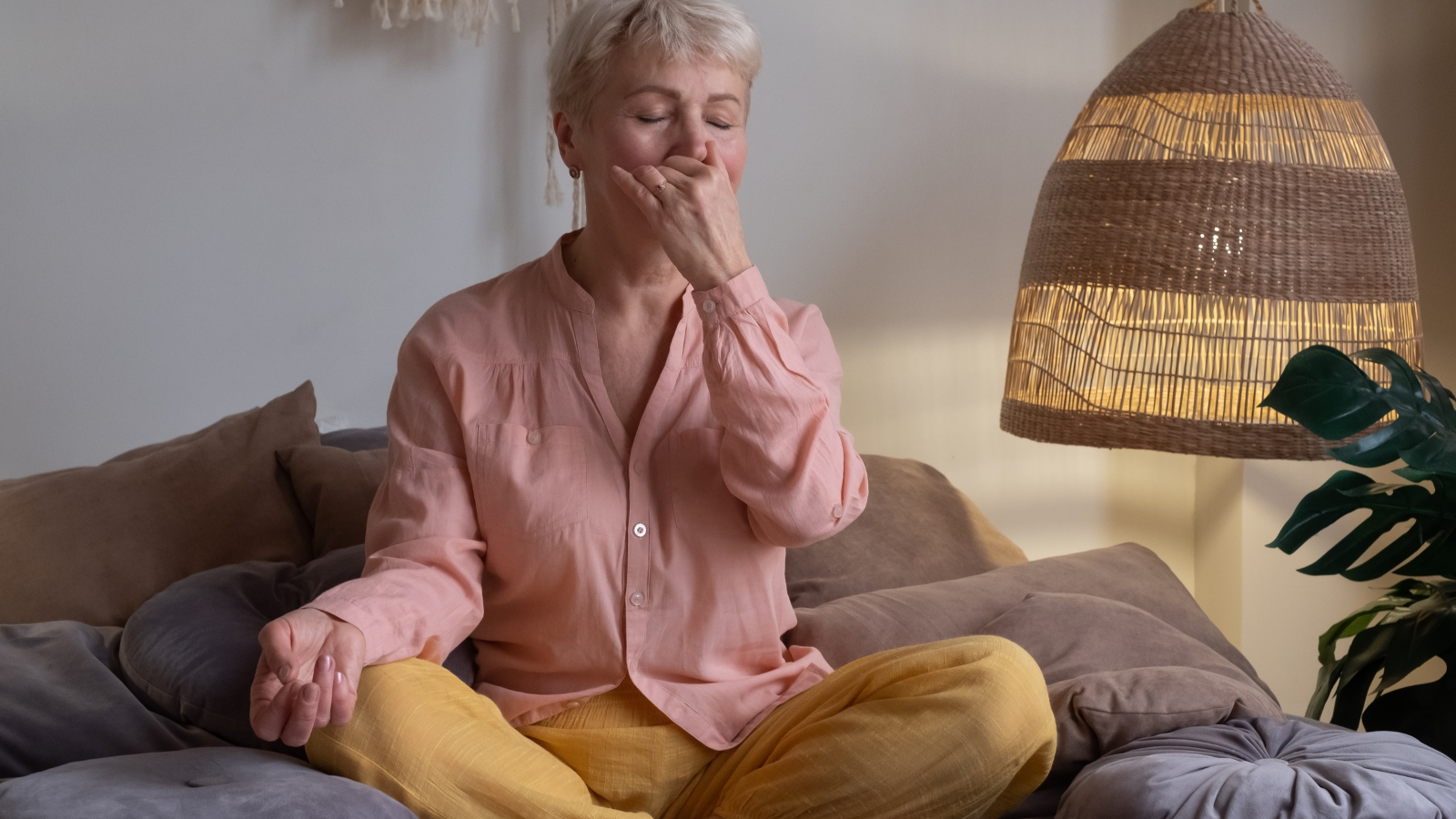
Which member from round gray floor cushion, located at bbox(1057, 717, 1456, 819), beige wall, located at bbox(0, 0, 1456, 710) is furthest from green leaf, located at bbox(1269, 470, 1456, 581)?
beige wall, located at bbox(0, 0, 1456, 710)

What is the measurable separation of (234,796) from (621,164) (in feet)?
2.36

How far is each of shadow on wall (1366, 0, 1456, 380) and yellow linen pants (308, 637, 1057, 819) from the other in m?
1.57

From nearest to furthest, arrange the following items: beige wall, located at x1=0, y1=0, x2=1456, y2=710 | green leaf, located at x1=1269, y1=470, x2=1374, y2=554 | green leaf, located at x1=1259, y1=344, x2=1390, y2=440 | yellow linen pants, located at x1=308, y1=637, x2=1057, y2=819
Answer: yellow linen pants, located at x1=308, y1=637, x2=1057, y2=819 → green leaf, located at x1=1259, y1=344, x2=1390, y2=440 → green leaf, located at x1=1269, y1=470, x2=1374, y2=554 → beige wall, located at x1=0, y1=0, x2=1456, y2=710

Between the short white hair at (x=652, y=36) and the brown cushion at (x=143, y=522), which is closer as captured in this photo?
the short white hair at (x=652, y=36)

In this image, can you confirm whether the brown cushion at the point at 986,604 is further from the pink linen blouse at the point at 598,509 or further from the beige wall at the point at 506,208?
the beige wall at the point at 506,208

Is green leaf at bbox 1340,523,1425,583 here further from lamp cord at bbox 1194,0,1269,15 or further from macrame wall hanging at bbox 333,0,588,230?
macrame wall hanging at bbox 333,0,588,230

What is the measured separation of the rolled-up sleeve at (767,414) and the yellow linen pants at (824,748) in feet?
0.59

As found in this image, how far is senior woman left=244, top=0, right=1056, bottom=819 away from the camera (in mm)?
1096

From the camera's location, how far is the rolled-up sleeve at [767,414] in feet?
3.94

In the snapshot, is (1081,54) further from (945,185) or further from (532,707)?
(532,707)

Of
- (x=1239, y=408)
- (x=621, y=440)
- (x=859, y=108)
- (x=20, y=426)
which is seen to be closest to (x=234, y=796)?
(x=621, y=440)

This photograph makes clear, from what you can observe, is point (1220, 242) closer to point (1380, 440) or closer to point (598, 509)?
point (1380, 440)

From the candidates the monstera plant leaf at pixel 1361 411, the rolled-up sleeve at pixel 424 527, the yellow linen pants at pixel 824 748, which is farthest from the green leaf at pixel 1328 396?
the rolled-up sleeve at pixel 424 527

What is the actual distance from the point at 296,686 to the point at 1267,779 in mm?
852
